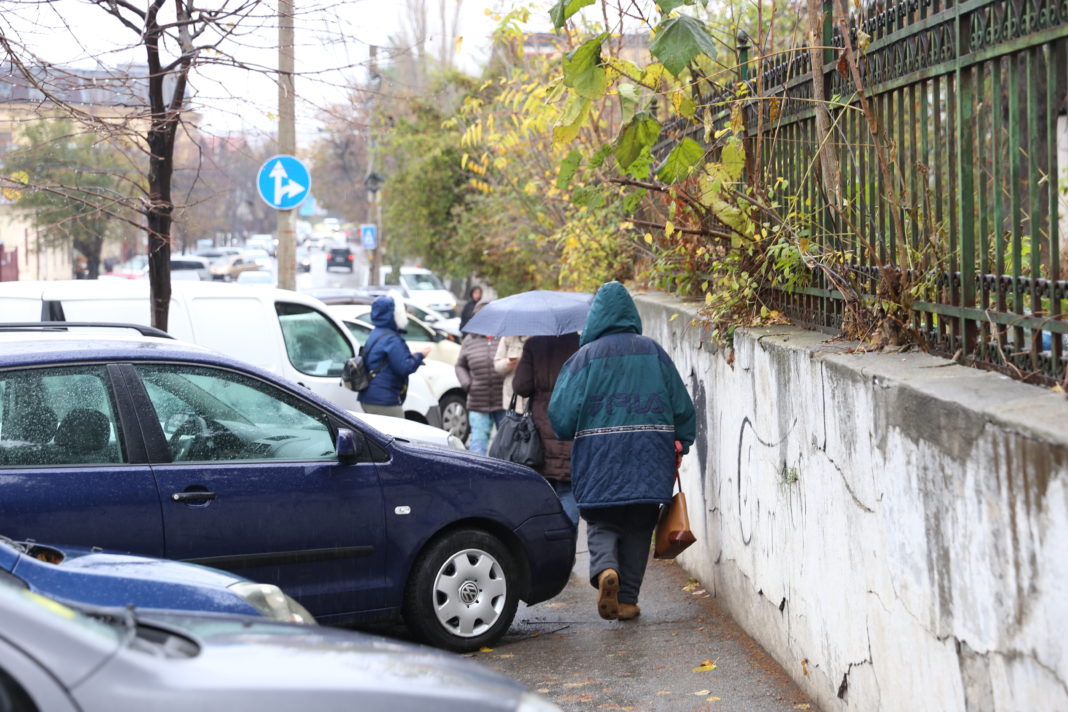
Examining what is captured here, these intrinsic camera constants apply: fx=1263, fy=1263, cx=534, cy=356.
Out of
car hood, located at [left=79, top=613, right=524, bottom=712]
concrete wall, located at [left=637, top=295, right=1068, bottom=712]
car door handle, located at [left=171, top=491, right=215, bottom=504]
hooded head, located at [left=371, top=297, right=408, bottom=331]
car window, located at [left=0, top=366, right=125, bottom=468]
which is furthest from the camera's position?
hooded head, located at [left=371, top=297, right=408, bottom=331]

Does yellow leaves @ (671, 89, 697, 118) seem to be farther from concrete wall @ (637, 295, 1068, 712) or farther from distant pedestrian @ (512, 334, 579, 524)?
distant pedestrian @ (512, 334, 579, 524)

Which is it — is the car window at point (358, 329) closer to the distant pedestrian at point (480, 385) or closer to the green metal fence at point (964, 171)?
the distant pedestrian at point (480, 385)

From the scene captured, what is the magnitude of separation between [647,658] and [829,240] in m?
2.21

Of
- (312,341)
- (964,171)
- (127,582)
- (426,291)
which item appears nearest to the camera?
(127,582)

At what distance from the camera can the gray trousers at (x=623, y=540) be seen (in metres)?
6.82

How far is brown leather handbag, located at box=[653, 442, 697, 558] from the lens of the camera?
6852 millimetres

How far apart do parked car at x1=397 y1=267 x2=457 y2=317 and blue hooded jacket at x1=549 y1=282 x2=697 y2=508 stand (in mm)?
25050

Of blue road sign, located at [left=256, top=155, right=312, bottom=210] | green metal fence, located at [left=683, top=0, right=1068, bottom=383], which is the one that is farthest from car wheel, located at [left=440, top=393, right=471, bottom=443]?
green metal fence, located at [left=683, top=0, right=1068, bottom=383]

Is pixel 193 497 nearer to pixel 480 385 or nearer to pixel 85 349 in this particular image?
pixel 85 349

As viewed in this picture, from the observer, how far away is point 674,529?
6.86 metres

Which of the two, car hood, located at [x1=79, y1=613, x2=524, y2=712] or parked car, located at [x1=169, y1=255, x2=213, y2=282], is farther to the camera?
parked car, located at [x1=169, y1=255, x2=213, y2=282]

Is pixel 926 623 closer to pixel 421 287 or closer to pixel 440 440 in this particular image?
pixel 440 440

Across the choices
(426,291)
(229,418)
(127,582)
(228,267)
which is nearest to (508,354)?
(229,418)

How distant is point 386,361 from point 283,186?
3448 millimetres
